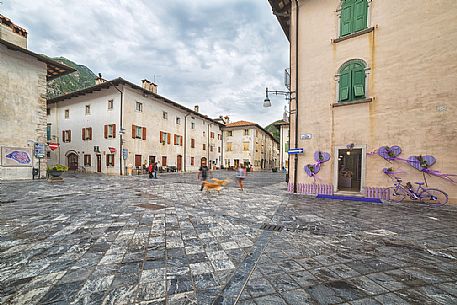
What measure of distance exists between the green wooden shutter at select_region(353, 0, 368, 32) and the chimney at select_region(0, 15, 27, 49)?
24046 mm

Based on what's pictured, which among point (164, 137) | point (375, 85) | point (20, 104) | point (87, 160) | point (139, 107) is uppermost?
point (139, 107)

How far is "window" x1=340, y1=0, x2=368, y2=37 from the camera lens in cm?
914

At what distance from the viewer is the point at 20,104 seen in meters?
15.0

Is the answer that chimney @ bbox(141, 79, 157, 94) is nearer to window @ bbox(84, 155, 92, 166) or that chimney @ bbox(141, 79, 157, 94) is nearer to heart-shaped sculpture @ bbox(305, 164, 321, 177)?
window @ bbox(84, 155, 92, 166)

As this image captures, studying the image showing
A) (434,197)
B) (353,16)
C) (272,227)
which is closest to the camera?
(272,227)

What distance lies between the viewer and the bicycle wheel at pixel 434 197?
769 centimetres

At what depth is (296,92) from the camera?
34.9ft

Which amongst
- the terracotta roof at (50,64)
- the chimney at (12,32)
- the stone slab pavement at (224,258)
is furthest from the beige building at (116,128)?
the stone slab pavement at (224,258)

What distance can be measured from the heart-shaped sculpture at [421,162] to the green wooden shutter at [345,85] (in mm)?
3639

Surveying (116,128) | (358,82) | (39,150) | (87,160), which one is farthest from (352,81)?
(87,160)

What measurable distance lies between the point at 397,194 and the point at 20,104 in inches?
953

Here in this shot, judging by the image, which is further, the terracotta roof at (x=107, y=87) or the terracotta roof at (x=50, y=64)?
the terracotta roof at (x=107, y=87)

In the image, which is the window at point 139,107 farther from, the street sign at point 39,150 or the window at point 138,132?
the street sign at point 39,150

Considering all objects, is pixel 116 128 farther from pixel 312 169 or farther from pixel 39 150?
pixel 312 169
